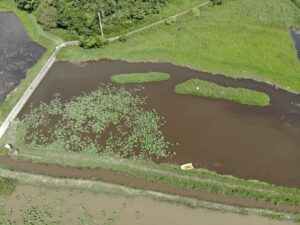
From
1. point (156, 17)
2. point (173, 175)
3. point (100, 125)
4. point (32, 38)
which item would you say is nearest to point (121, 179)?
point (173, 175)

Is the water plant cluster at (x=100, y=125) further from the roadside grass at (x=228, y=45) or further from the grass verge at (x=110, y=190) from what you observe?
the roadside grass at (x=228, y=45)

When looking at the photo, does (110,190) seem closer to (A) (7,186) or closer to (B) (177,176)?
(B) (177,176)

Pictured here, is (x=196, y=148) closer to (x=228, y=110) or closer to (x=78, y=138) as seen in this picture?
(x=228, y=110)

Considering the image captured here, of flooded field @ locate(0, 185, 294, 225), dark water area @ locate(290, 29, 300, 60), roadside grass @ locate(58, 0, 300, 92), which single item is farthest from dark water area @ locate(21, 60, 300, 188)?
dark water area @ locate(290, 29, 300, 60)

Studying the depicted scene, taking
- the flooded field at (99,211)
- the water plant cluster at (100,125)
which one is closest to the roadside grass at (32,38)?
the water plant cluster at (100,125)

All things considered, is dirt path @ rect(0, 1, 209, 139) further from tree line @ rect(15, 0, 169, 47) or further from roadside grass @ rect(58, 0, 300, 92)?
tree line @ rect(15, 0, 169, 47)
